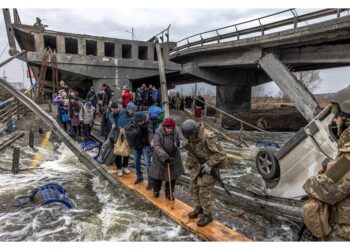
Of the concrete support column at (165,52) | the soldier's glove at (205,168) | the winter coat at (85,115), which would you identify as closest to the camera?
the soldier's glove at (205,168)

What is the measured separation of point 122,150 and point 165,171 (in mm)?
1788

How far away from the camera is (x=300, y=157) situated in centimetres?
479

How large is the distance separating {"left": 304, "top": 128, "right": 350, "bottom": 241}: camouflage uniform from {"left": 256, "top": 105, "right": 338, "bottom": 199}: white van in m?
2.15

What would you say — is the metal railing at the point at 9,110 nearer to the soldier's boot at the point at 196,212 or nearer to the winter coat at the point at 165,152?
the winter coat at the point at 165,152

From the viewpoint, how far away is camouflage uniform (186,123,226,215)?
4312 mm

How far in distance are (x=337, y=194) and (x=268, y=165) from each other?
332 centimetres

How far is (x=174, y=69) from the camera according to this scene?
22.7 meters

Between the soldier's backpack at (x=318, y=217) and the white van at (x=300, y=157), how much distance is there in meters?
2.18

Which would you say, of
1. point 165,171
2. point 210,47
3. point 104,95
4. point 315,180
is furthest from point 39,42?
point 315,180

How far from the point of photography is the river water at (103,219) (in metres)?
4.69

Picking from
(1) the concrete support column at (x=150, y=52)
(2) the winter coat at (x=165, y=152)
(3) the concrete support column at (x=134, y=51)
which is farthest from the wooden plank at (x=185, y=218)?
(1) the concrete support column at (x=150, y=52)

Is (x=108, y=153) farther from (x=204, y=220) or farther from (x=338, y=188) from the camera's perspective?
(x=338, y=188)

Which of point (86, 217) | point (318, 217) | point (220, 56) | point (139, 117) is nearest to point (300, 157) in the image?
point (318, 217)

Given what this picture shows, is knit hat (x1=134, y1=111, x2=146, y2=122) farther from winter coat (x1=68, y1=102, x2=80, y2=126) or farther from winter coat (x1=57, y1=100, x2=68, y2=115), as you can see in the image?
winter coat (x1=57, y1=100, x2=68, y2=115)
